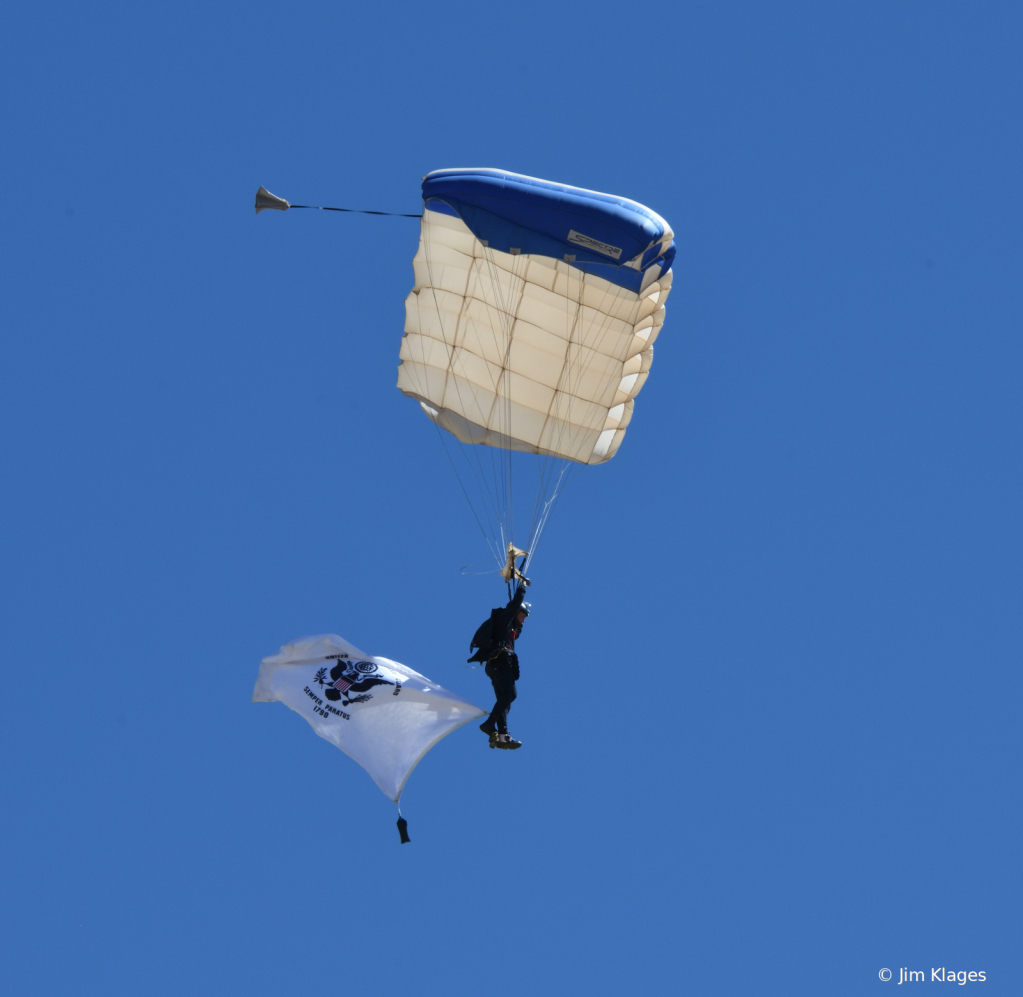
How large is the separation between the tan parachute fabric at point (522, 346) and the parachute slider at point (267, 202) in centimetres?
206

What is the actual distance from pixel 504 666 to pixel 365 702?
2.35m

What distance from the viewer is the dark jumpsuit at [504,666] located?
20.0 meters

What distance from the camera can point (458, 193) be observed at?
789 inches

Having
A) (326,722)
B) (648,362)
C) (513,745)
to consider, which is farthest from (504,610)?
(648,362)

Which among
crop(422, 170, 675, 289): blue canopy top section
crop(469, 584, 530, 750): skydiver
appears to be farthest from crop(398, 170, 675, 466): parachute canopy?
crop(469, 584, 530, 750): skydiver

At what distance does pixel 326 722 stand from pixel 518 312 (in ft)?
20.9

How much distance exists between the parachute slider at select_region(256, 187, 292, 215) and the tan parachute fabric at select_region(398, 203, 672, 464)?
2.06m

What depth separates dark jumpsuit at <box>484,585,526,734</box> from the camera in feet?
65.5

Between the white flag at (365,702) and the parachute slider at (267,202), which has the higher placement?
the parachute slider at (267,202)

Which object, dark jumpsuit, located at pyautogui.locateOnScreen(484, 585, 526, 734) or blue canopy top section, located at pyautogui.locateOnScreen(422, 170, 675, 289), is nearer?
blue canopy top section, located at pyautogui.locateOnScreen(422, 170, 675, 289)

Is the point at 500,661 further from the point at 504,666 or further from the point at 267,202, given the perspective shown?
the point at 267,202

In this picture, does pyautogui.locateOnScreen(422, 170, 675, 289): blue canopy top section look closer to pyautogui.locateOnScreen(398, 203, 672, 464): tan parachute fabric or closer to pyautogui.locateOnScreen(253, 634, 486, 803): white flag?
pyautogui.locateOnScreen(398, 203, 672, 464): tan parachute fabric

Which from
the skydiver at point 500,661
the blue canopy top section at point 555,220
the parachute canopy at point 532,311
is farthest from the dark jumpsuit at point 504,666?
the blue canopy top section at point 555,220

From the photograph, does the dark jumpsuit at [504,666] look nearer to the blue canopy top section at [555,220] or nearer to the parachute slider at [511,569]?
the parachute slider at [511,569]
